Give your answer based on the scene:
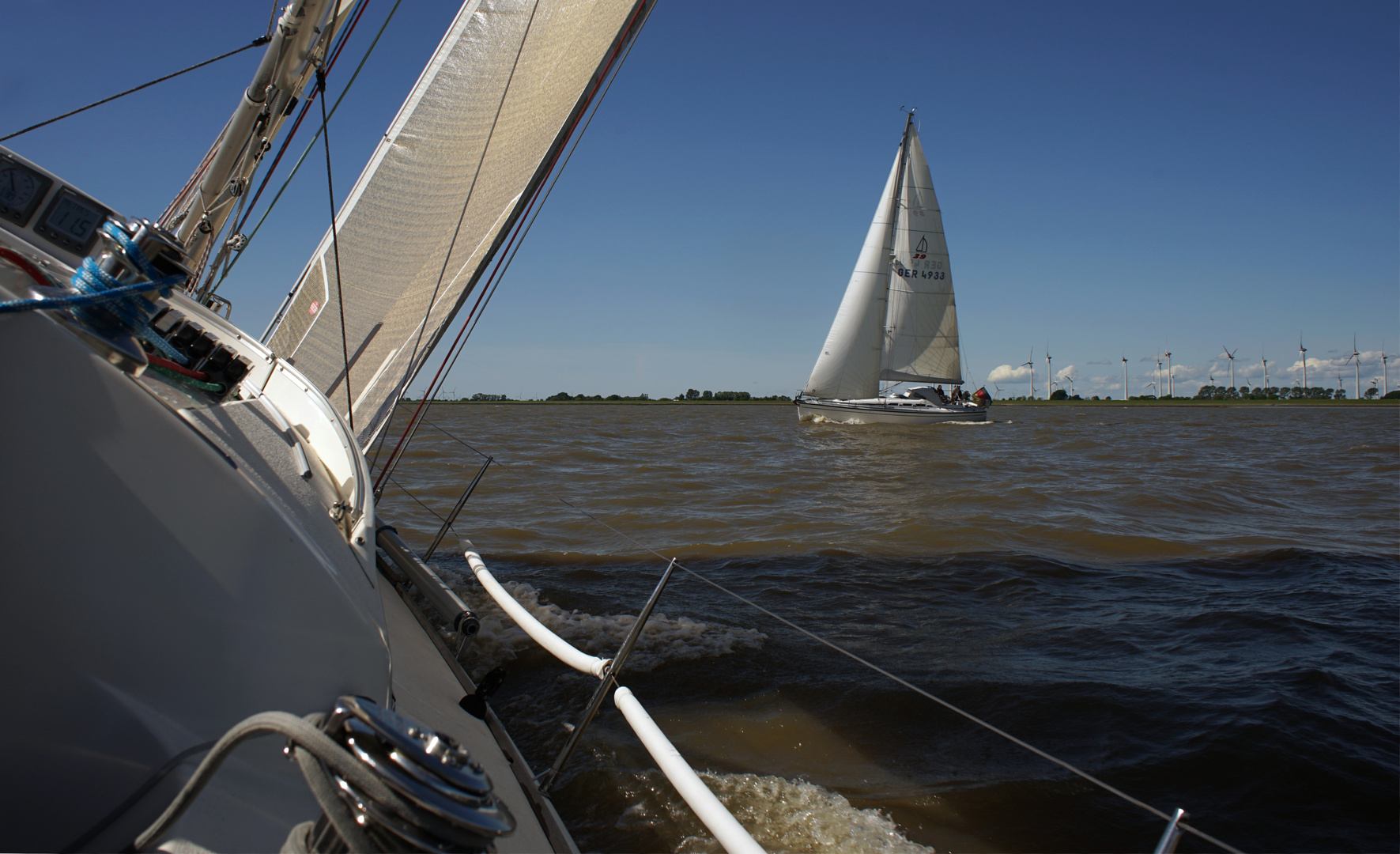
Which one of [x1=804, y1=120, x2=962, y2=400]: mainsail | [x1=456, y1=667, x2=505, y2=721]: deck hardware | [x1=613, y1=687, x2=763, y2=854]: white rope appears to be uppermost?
[x1=804, y1=120, x2=962, y2=400]: mainsail

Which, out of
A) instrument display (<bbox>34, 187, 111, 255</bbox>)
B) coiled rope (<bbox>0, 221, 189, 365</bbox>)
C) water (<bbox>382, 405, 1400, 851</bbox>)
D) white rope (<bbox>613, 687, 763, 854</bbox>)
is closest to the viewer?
coiled rope (<bbox>0, 221, 189, 365</bbox>)

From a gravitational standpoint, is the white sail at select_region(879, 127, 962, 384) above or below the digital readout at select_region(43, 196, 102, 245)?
above

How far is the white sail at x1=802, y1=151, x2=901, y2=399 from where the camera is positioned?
2372 centimetres

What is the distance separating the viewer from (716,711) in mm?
3143

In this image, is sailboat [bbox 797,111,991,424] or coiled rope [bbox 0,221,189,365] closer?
coiled rope [bbox 0,221,189,365]

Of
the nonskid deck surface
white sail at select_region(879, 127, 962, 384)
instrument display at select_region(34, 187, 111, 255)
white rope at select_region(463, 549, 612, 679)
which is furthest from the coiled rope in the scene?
white sail at select_region(879, 127, 962, 384)

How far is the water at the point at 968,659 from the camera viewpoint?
2.49m

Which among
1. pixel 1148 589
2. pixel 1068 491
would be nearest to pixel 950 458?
pixel 1068 491

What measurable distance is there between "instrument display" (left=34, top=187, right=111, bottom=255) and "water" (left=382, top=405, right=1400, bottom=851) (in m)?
2.27

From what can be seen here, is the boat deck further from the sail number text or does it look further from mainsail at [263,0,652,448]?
the sail number text

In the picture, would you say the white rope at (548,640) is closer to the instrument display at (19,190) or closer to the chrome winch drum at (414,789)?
the chrome winch drum at (414,789)

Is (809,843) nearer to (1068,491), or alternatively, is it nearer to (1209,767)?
(1209,767)

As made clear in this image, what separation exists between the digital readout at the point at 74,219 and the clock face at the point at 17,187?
0.19ft

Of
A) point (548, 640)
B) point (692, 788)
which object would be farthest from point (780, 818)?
point (692, 788)
